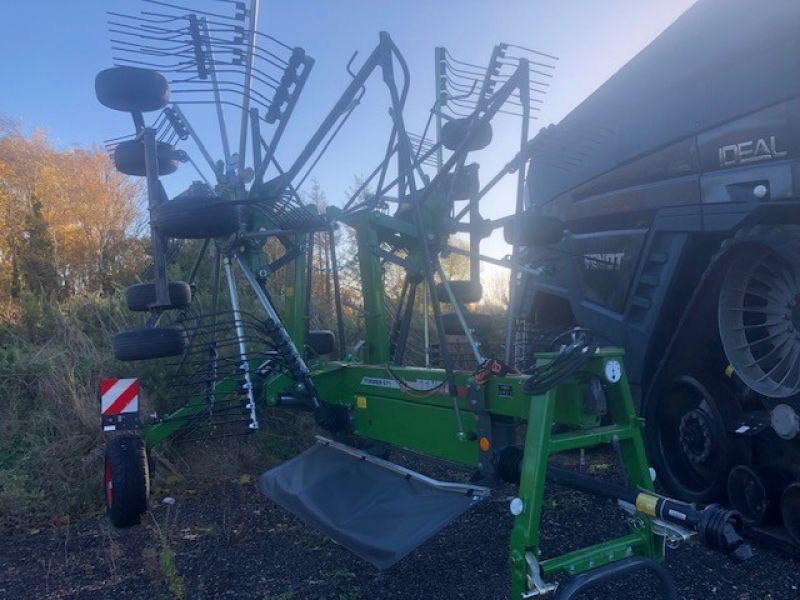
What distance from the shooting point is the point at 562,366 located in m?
2.62

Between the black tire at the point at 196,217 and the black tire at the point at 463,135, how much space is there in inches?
57.8

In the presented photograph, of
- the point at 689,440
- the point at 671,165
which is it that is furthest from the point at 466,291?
the point at 689,440

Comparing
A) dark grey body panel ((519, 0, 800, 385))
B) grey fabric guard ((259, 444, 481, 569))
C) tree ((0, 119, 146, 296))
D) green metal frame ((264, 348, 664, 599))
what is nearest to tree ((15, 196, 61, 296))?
tree ((0, 119, 146, 296))

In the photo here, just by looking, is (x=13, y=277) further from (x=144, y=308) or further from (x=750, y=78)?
(x=750, y=78)

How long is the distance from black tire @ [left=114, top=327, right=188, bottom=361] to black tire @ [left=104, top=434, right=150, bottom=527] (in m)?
0.59

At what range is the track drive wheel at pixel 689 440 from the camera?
3.71 m

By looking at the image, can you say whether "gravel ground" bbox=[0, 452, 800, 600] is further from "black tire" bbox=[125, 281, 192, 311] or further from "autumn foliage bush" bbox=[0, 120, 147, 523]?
"black tire" bbox=[125, 281, 192, 311]

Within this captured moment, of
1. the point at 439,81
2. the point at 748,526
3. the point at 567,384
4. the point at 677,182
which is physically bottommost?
the point at 748,526

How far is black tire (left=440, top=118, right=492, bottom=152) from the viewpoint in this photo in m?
4.23

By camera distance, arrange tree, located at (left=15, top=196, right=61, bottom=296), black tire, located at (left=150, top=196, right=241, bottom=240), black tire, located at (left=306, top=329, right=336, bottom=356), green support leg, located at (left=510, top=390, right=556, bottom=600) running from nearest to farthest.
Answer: green support leg, located at (left=510, top=390, right=556, bottom=600) < black tire, located at (left=150, top=196, right=241, bottom=240) < black tire, located at (left=306, top=329, right=336, bottom=356) < tree, located at (left=15, top=196, right=61, bottom=296)

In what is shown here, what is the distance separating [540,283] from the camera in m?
5.21

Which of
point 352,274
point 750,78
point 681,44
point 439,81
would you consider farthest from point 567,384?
point 352,274

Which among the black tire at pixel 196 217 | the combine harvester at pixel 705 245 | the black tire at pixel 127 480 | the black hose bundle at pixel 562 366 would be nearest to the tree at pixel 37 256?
the black tire at pixel 127 480

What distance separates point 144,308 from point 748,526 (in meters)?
3.66
